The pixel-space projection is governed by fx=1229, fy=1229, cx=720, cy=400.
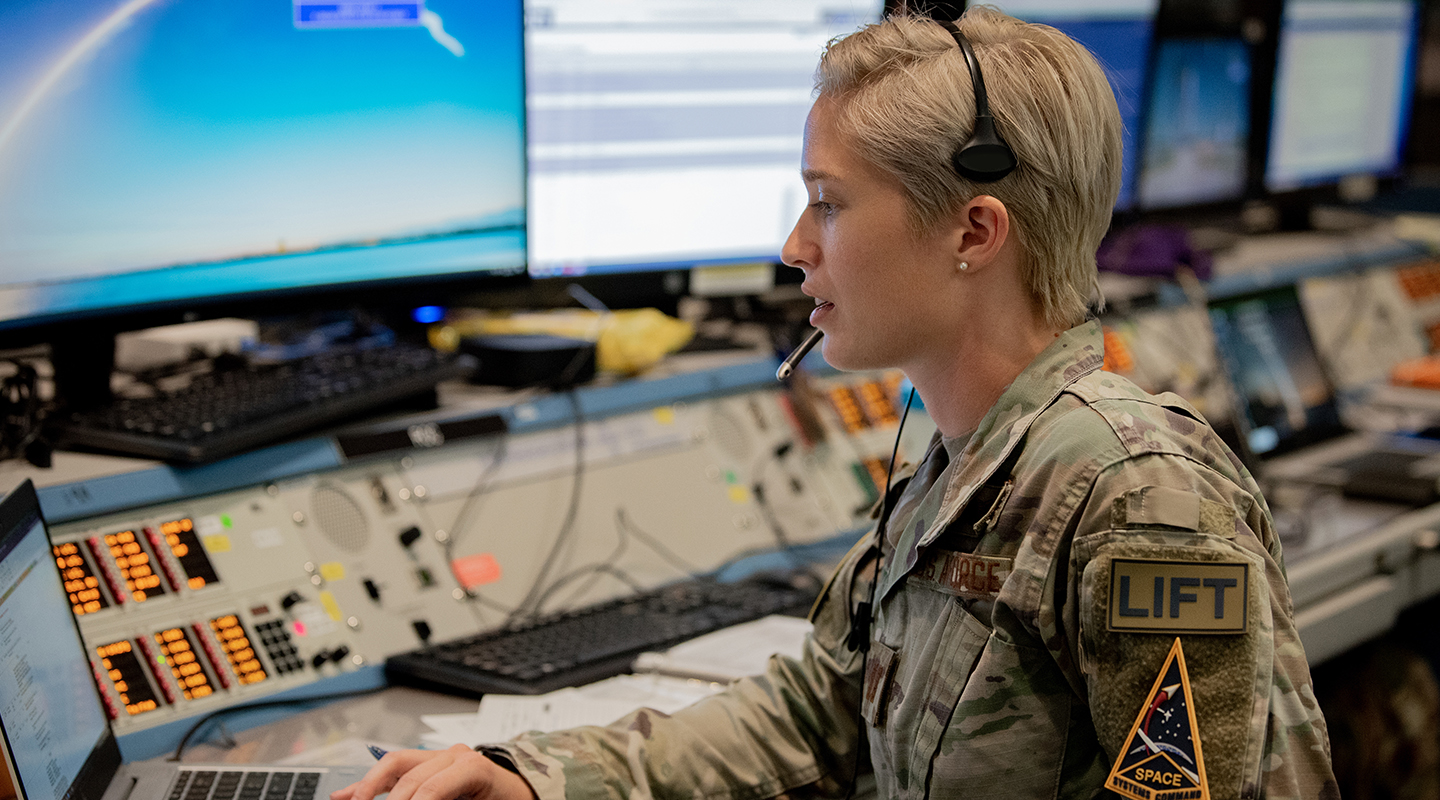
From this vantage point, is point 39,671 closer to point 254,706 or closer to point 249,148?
point 254,706

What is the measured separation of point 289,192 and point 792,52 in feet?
2.67

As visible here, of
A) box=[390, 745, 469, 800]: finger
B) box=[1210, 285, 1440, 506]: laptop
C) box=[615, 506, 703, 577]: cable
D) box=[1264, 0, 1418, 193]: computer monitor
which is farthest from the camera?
box=[1264, 0, 1418, 193]: computer monitor

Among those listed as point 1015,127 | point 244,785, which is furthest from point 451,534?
point 1015,127

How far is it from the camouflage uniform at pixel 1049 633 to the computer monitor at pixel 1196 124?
1.70 metres

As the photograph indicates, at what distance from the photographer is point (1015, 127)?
904 mm

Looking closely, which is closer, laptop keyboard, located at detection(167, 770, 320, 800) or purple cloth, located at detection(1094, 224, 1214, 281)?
laptop keyboard, located at detection(167, 770, 320, 800)

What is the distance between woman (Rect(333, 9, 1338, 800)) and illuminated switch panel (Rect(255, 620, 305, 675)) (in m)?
0.34

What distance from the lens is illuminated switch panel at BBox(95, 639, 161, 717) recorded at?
1136 millimetres

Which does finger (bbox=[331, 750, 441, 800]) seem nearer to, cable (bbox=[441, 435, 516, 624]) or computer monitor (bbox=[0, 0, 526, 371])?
cable (bbox=[441, 435, 516, 624])

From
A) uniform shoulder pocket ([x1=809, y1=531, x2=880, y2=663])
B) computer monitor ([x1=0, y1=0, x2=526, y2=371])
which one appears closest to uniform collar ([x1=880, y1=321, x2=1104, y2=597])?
uniform shoulder pocket ([x1=809, y1=531, x2=880, y2=663])

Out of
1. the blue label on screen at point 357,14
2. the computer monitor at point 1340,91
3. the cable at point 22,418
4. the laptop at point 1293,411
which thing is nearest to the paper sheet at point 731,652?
the cable at point 22,418

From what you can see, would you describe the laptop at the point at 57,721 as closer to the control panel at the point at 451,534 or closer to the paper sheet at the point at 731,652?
the control panel at the point at 451,534

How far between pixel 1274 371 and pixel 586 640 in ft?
5.10

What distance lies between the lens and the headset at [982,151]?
0.90m
